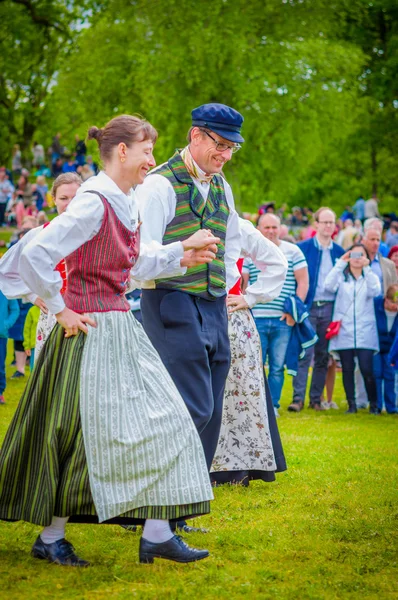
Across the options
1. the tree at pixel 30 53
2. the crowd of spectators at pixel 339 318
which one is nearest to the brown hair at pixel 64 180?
the crowd of spectators at pixel 339 318

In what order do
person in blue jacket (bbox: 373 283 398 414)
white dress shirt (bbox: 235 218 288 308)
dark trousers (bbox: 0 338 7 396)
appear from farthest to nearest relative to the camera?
person in blue jacket (bbox: 373 283 398 414) < dark trousers (bbox: 0 338 7 396) < white dress shirt (bbox: 235 218 288 308)

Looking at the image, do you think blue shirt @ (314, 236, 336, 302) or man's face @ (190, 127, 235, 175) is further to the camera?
blue shirt @ (314, 236, 336, 302)

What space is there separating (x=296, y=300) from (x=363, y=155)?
30177mm

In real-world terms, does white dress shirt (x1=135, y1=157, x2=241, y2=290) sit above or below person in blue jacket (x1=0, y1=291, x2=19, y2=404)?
above

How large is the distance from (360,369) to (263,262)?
5154mm

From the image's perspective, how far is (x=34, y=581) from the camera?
14.3 ft

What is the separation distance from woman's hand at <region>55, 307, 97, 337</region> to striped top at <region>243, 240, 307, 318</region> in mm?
6316

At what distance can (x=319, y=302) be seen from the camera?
39.5ft

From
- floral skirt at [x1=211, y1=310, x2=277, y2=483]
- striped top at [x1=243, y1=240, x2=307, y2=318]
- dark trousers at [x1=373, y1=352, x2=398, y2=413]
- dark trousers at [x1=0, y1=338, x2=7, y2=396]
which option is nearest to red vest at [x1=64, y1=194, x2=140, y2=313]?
floral skirt at [x1=211, y1=310, x2=277, y2=483]

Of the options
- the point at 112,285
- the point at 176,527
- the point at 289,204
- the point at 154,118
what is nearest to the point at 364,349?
the point at 176,527

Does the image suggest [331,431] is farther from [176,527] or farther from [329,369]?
[176,527]

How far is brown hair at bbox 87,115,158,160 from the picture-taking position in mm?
4781

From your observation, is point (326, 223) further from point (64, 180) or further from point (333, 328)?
point (64, 180)

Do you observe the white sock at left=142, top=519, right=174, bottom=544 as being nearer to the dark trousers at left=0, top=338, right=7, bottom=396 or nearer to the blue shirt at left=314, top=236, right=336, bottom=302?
the dark trousers at left=0, top=338, right=7, bottom=396
